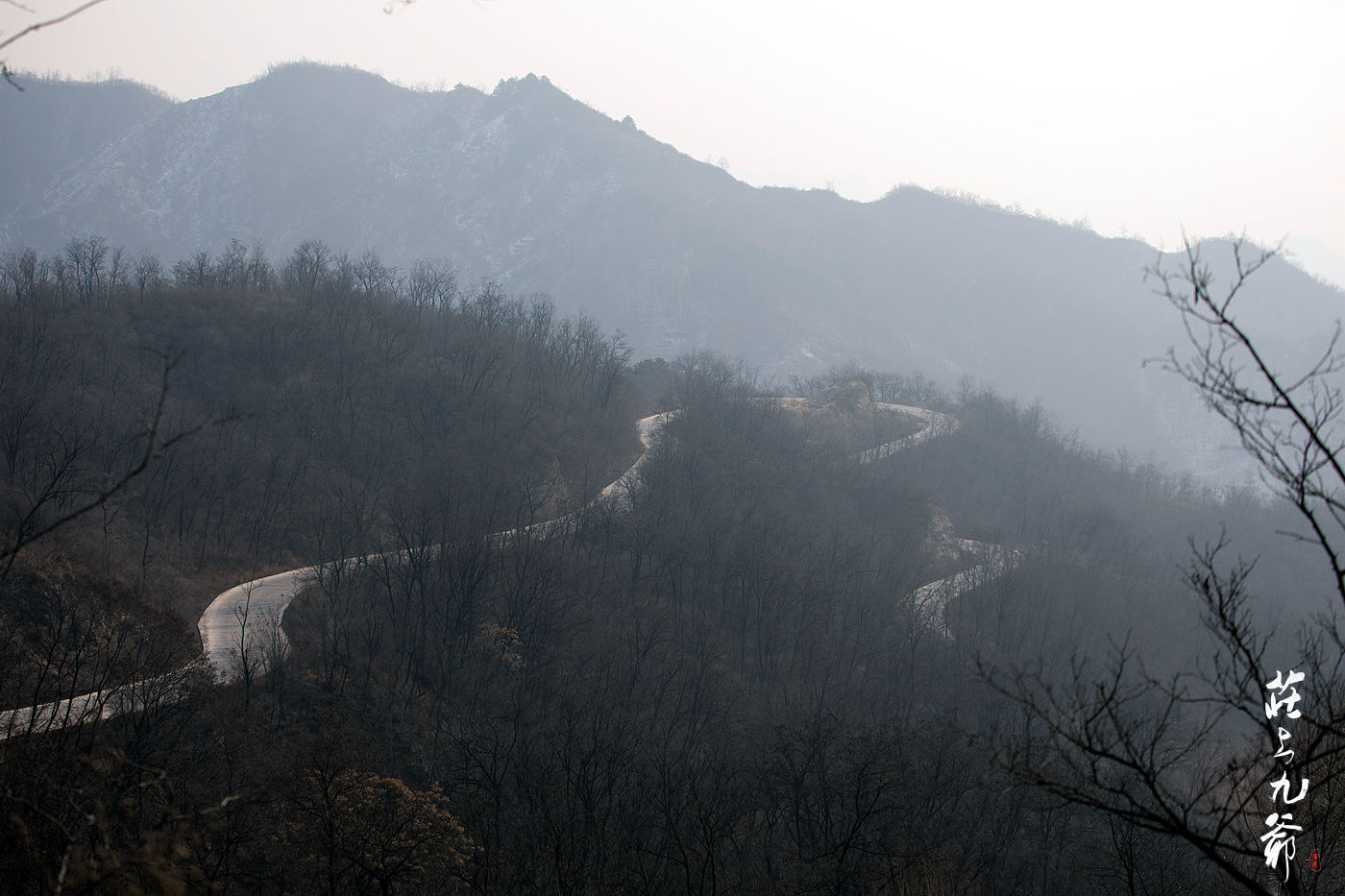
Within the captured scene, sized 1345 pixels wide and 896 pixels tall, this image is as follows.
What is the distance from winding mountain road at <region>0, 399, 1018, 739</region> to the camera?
26234 millimetres

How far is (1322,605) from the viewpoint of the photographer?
84.1 m

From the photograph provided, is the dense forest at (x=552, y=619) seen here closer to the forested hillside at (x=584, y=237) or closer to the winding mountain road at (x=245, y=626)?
the winding mountain road at (x=245, y=626)

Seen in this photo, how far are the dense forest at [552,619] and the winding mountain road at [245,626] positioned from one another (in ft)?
2.53

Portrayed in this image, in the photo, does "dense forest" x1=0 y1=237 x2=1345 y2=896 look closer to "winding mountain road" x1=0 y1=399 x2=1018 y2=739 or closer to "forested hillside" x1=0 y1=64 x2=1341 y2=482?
"winding mountain road" x1=0 y1=399 x2=1018 y2=739

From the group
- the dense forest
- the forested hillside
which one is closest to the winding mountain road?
the dense forest

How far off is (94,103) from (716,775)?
→ 223572mm

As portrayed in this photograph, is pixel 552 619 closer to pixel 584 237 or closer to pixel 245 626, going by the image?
pixel 245 626

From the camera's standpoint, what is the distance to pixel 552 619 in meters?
48.4

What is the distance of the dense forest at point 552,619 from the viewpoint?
76.5ft

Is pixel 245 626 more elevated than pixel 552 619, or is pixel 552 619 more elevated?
pixel 245 626

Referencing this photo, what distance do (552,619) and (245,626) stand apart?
663 inches

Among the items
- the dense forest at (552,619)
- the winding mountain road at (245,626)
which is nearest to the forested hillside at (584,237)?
the dense forest at (552,619)

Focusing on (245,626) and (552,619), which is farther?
(552,619)

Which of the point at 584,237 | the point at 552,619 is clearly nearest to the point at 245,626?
the point at 552,619
